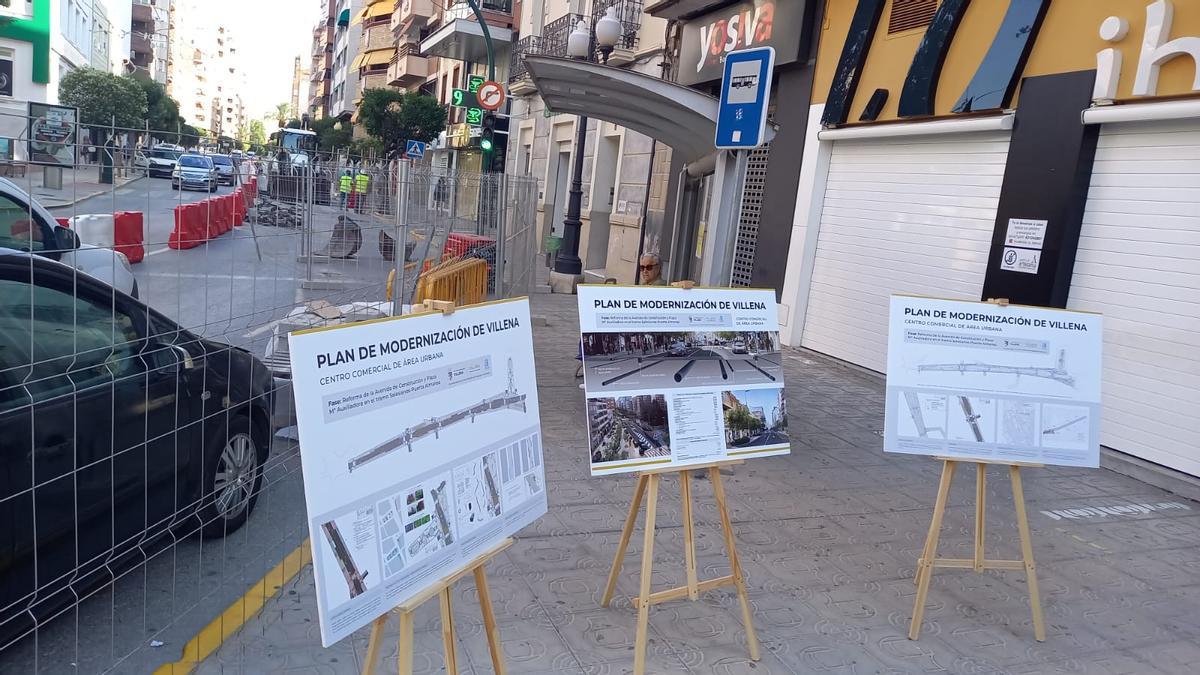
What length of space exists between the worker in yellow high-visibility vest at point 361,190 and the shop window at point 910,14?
6229 mm

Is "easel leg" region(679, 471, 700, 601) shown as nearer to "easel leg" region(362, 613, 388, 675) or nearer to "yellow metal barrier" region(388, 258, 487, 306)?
"easel leg" region(362, 613, 388, 675)

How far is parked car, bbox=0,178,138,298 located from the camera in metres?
2.60

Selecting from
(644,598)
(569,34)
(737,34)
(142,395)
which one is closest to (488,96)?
(569,34)

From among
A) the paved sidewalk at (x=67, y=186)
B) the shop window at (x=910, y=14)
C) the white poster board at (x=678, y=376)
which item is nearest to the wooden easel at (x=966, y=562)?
the white poster board at (x=678, y=376)

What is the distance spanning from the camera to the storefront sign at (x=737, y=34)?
35.2 feet

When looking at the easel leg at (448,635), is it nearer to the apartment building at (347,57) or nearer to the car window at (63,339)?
the car window at (63,339)

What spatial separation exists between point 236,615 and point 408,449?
5.69 feet

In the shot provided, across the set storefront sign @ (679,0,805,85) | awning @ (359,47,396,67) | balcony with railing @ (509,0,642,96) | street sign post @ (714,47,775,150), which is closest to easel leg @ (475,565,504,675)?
street sign post @ (714,47,775,150)

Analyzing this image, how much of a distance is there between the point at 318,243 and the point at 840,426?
477 centimetres

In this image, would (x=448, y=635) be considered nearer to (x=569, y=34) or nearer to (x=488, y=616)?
(x=488, y=616)

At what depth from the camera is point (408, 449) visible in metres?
2.33

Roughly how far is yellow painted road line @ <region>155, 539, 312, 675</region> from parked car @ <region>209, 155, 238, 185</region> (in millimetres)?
1710

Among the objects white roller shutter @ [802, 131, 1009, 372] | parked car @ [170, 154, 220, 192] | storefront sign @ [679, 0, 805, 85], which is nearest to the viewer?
parked car @ [170, 154, 220, 192]

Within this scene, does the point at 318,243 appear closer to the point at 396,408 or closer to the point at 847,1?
the point at 396,408
